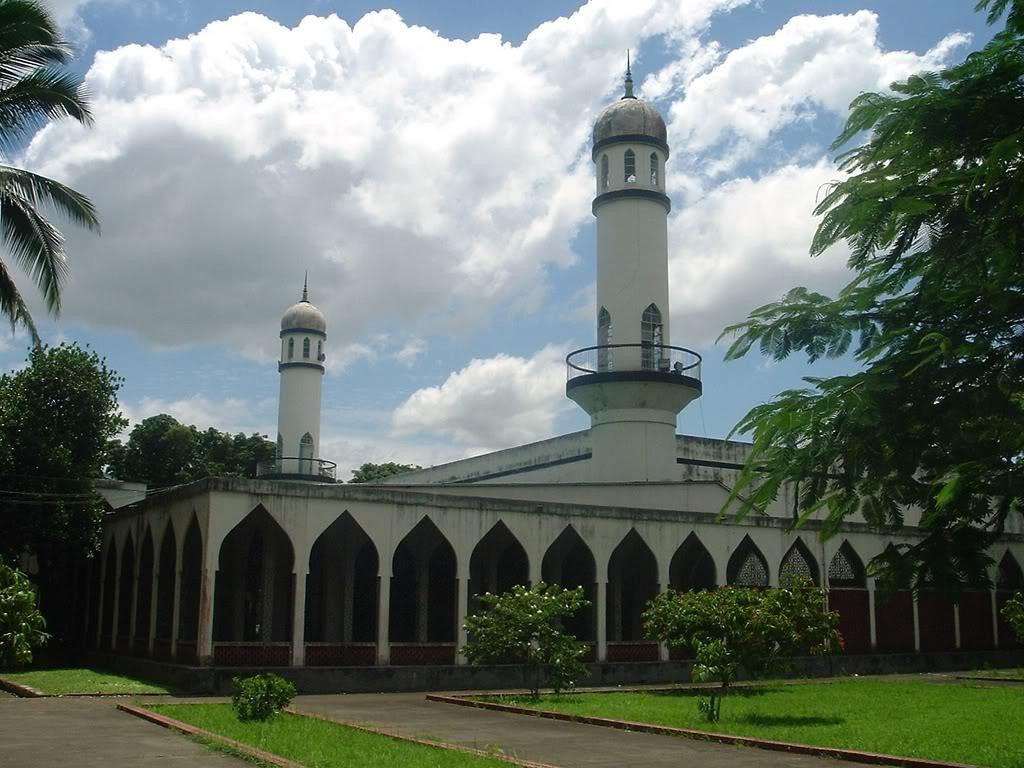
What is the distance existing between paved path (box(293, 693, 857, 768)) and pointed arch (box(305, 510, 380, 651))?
25.3 feet

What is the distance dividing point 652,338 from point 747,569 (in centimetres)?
679

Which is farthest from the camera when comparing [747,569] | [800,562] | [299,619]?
[800,562]

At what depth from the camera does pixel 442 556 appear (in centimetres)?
2856

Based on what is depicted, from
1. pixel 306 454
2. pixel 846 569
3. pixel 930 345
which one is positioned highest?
pixel 306 454

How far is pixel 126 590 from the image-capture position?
3120cm

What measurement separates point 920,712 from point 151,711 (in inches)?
469

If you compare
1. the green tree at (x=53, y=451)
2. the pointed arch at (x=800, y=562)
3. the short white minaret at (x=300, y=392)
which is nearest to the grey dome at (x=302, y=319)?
the short white minaret at (x=300, y=392)

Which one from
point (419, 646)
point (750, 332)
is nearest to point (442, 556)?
point (419, 646)

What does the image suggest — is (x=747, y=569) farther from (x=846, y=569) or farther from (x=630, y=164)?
(x=630, y=164)

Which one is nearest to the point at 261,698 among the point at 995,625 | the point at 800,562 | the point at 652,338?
the point at 652,338

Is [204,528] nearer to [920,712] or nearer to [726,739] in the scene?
[726,739]

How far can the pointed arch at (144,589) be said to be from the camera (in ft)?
88.2

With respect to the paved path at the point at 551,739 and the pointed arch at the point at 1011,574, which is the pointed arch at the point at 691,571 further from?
the paved path at the point at 551,739

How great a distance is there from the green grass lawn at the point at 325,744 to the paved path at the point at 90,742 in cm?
63
